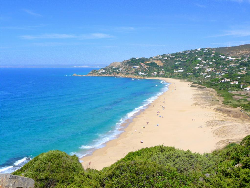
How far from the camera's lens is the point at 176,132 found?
2670 centimetres

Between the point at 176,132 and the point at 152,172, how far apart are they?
64.3ft

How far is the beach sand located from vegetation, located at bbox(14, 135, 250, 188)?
8.11 metres

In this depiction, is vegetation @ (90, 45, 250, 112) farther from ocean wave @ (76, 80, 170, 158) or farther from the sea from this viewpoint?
ocean wave @ (76, 80, 170, 158)

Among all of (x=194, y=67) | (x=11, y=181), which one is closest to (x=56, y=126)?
(x=11, y=181)

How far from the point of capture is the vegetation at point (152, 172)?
26.0 ft

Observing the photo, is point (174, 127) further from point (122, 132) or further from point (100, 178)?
point (100, 178)

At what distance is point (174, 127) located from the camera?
2880 cm

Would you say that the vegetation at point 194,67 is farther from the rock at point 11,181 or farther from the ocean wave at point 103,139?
the rock at point 11,181

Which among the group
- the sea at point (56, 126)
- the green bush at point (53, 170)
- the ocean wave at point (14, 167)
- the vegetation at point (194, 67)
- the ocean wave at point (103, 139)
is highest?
the vegetation at point (194, 67)

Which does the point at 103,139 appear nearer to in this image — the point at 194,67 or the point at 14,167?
the point at 14,167

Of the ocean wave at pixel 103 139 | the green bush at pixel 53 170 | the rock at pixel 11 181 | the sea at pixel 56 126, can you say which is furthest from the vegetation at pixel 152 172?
the ocean wave at pixel 103 139

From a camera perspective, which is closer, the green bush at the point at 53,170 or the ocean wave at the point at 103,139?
the green bush at the point at 53,170

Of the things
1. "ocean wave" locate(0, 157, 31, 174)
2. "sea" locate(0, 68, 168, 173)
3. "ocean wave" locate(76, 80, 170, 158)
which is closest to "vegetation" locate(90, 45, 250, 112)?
"sea" locate(0, 68, 168, 173)

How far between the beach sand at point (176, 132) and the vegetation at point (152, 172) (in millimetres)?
8107
